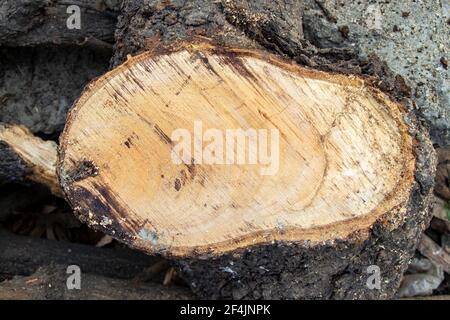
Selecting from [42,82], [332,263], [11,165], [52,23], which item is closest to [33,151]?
[11,165]

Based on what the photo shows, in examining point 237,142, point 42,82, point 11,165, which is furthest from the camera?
point 42,82

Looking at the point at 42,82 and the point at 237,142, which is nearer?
the point at 237,142

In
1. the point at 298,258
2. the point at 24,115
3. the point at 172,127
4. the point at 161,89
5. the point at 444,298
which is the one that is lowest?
the point at 444,298

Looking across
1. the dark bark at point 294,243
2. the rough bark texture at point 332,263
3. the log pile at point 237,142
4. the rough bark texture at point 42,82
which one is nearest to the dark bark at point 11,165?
the rough bark texture at point 42,82

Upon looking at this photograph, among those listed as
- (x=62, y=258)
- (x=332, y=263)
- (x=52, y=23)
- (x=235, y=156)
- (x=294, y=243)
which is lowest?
(x=62, y=258)

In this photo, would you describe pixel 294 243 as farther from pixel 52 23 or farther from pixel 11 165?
pixel 52 23

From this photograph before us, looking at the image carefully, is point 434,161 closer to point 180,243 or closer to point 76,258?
point 180,243
